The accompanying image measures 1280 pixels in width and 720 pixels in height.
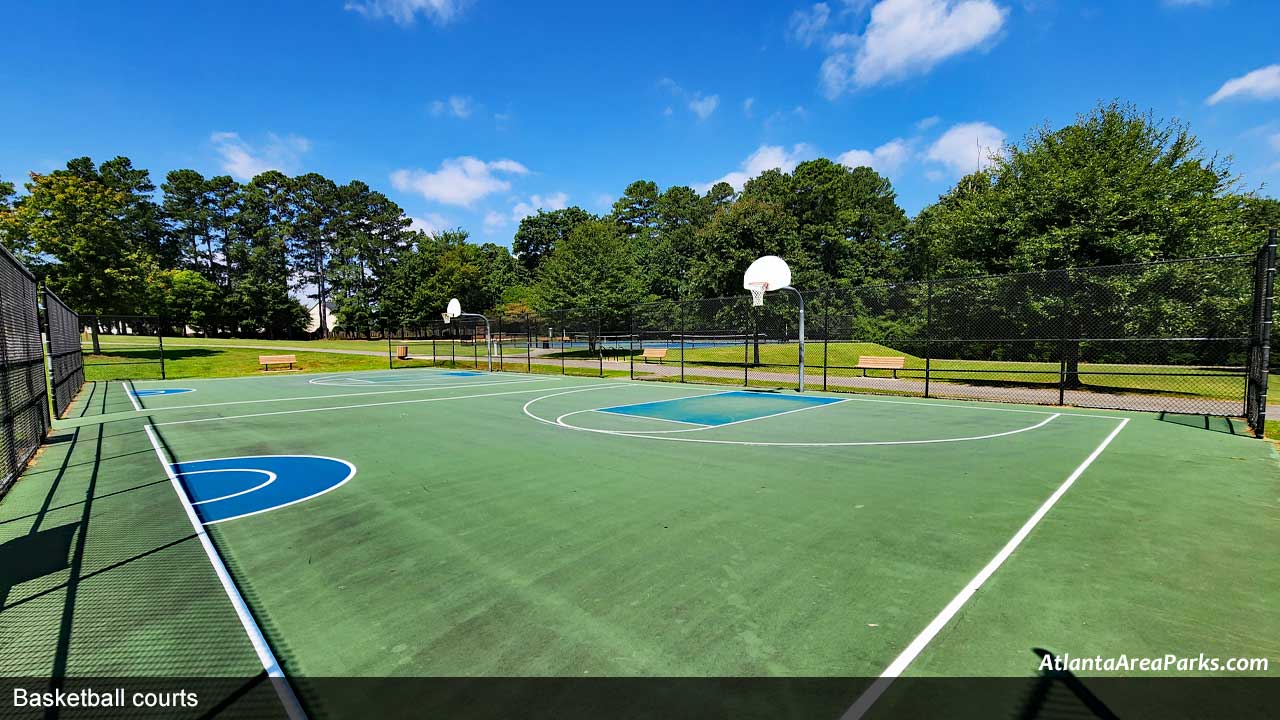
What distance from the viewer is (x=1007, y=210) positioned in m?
15.1

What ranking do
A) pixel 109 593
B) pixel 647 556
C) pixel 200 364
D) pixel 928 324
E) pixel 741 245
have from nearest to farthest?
1. pixel 109 593
2. pixel 647 556
3. pixel 928 324
4. pixel 200 364
5. pixel 741 245

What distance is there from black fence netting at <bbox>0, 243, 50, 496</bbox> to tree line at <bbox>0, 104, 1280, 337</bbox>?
19934 millimetres

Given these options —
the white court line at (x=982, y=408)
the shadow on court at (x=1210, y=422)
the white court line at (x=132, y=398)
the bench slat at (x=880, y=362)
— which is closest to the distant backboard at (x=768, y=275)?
the bench slat at (x=880, y=362)

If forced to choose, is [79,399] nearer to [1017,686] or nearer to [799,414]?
[799,414]

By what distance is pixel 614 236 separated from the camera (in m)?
48.0

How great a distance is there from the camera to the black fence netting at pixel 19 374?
5770 mm

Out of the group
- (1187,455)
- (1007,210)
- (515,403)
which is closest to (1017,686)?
(1187,455)

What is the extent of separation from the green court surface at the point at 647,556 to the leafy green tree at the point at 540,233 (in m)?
69.6

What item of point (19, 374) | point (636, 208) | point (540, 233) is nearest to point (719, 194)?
point (636, 208)

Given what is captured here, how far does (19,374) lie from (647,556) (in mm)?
9141

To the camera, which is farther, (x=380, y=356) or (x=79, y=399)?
(x=380, y=356)

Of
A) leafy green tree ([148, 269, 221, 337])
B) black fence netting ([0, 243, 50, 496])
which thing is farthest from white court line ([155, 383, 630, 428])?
leafy green tree ([148, 269, 221, 337])

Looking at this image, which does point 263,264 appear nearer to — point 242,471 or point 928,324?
point 242,471

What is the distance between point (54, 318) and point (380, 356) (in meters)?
19.0
